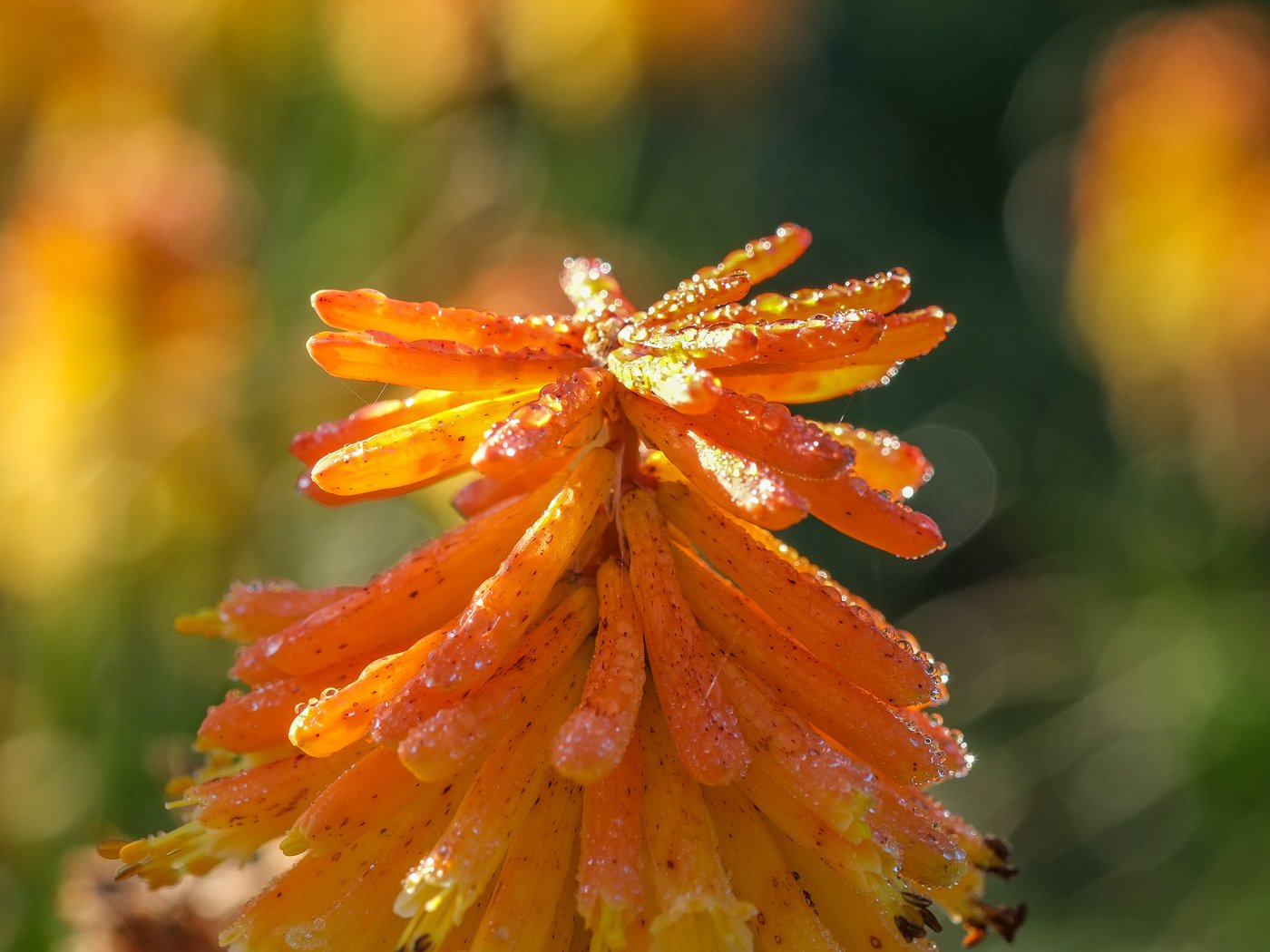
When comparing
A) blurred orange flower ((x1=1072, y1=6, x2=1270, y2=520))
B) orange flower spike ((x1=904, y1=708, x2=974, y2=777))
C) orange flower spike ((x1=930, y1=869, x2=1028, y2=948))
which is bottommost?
orange flower spike ((x1=930, y1=869, x2=1028, y2=948))

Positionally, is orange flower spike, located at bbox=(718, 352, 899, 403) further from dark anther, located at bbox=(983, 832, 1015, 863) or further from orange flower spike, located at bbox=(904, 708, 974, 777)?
dark anther, located at bbox=(983, 832, 1015, 863)

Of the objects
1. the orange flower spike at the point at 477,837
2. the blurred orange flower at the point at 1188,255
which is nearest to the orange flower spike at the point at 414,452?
the orange flower spike at the point at 477,837

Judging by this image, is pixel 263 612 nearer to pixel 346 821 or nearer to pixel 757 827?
pixel 346 821

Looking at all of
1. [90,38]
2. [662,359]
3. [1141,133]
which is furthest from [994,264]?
[662,359]

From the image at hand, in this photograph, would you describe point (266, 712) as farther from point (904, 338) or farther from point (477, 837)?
point (904, 338)

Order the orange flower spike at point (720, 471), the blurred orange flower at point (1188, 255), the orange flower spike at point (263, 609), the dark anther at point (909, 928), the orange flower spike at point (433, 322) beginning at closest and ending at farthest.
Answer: the orange flower spike at point (720, 471) → the dark anther at point (909, 928) → the orange flower spike at point (433, 322) → the orange flower spike at point (263, 609) → the blurred orange flower at point (1188, 255)

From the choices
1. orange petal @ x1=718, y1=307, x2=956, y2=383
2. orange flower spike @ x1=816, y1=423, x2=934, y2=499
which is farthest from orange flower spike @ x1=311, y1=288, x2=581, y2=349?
orange flower spike @ x1=816, y1=423, x2=934, y2=499

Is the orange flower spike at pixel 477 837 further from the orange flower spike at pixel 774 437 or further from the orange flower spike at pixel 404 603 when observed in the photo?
the orange flower spike at pixel 774 437
